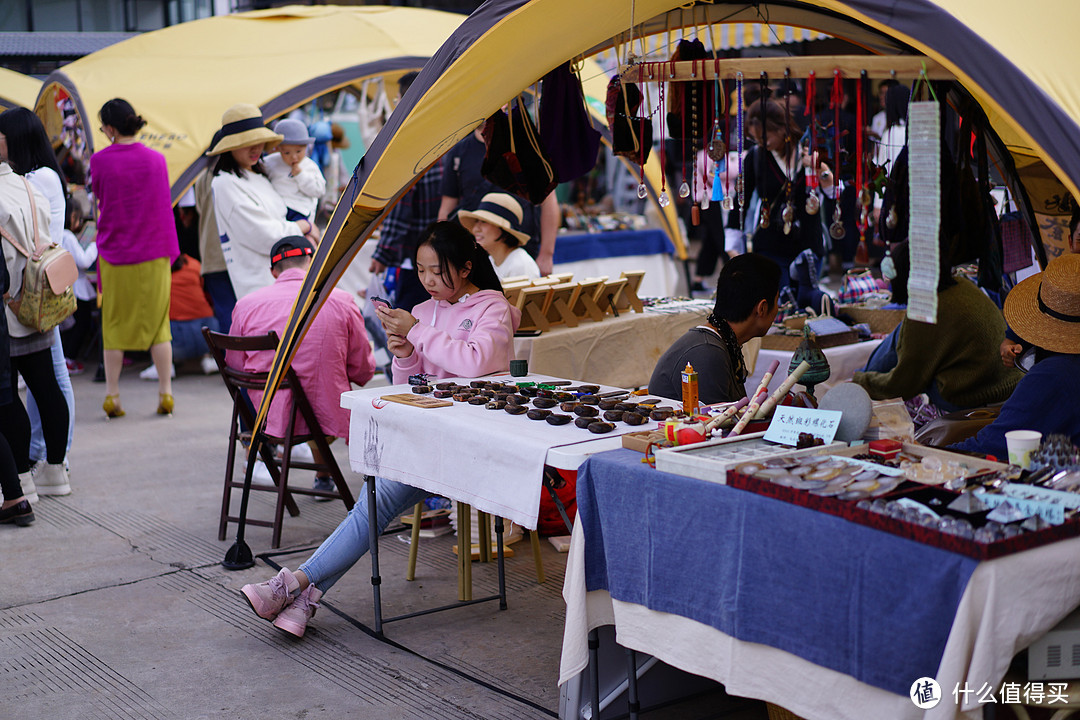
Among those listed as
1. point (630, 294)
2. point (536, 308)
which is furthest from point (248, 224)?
point (630, 294)

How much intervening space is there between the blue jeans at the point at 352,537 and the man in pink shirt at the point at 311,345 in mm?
969

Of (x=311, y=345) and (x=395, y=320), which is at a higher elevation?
(x=395, y=320)

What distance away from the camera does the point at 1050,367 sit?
9.09 feet

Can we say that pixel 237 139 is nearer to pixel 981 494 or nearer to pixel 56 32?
pixel 981 494

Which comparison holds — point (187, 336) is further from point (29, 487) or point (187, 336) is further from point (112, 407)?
point (29, 487)

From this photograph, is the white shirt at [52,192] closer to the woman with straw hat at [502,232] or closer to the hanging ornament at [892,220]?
the woman with straw hat at [502,232]

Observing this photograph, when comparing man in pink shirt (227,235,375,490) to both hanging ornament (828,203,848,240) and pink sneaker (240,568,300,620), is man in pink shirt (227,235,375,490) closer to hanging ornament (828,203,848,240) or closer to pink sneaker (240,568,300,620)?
pink sneaker (240,568,300,620)

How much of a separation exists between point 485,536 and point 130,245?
384 centimetres

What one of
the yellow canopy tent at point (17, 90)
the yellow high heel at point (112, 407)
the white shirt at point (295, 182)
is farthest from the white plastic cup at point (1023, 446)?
the yellow canopy tent at point (17, 90)

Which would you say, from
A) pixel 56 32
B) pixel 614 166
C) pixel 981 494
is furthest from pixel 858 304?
pixel 56 32

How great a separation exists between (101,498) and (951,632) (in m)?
4.48

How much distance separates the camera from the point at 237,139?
6215mm

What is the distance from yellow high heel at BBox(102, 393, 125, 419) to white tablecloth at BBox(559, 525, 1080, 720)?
5.15 metres

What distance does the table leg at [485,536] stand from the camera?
4215 mm
